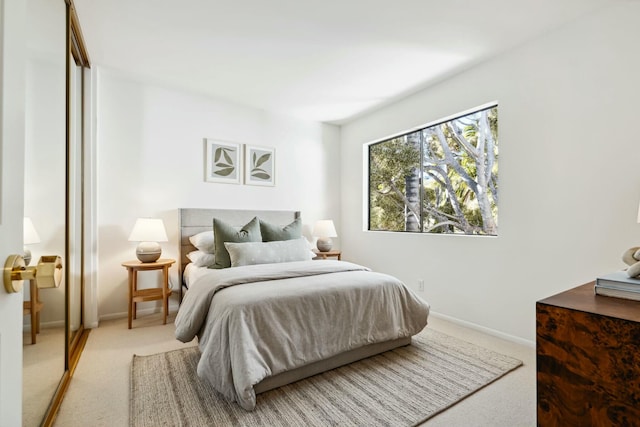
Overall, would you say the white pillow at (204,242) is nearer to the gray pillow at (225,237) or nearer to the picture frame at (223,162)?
the gray pillow at (225,237)

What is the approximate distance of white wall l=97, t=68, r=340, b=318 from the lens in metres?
3.35

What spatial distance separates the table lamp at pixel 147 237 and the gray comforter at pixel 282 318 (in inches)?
41.7

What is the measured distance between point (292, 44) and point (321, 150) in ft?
7.16

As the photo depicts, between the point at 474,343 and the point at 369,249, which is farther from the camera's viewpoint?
the point at 369,249

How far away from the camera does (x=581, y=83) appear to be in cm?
240

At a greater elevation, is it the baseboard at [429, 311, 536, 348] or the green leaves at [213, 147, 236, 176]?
A: the green leaves at [213, 147, 236, 176]

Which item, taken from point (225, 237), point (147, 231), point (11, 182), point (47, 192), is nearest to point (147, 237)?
point (147, 231)

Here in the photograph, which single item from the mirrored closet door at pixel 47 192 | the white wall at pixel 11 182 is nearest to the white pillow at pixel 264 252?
the mirrored closet door at pixel 47 192

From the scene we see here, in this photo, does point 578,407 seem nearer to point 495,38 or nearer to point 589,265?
point 589,265

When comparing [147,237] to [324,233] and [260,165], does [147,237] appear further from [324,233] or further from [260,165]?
[324,233]

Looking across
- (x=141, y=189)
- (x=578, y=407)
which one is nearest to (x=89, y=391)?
(x=141, y=189)

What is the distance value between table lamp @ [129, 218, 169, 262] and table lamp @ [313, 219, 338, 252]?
76.6 inches

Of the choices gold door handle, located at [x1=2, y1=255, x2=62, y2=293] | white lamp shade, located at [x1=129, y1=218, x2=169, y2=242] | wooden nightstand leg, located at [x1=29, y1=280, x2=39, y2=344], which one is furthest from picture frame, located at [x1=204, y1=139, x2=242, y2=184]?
gold door handle, located at [x1=2, y1=255, x2=62, y2=293]

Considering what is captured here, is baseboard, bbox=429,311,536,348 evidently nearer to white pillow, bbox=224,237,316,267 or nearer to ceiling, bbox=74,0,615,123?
white pillow, bbox=224,237,316,267
